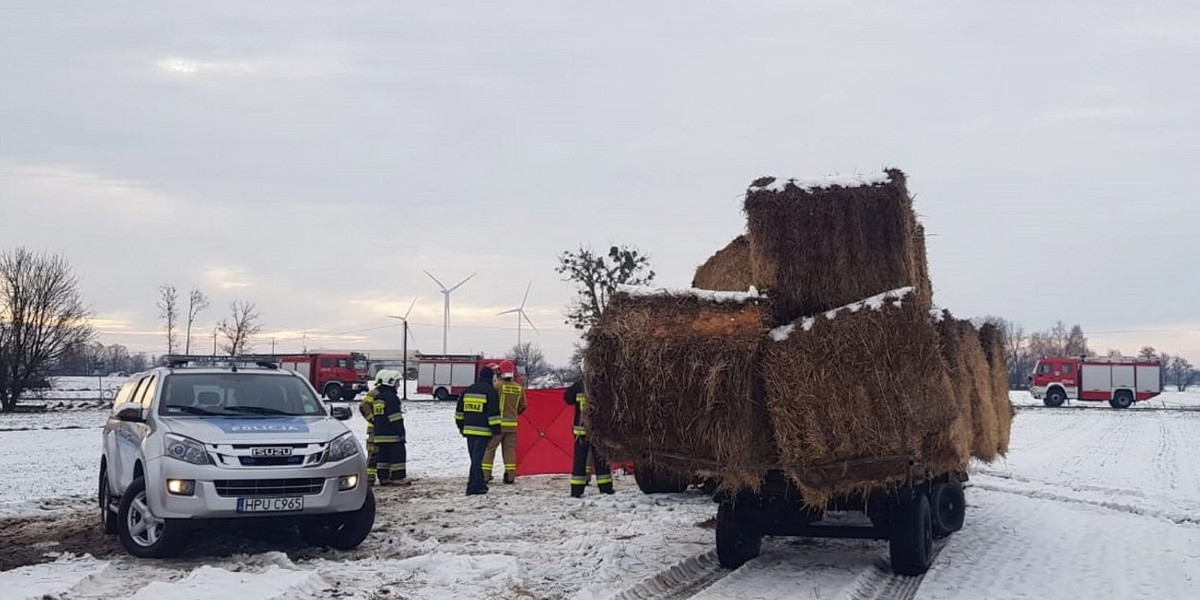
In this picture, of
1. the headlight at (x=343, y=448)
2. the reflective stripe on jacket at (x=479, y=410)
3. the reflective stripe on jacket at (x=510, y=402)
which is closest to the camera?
the headlight at (x=343, y=448)

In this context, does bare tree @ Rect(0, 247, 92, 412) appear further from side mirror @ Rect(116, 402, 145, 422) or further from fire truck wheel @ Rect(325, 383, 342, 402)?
side mirror @ Rect(116, 402, 145, 422)

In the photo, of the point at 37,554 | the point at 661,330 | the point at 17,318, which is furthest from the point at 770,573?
the point at 17,318

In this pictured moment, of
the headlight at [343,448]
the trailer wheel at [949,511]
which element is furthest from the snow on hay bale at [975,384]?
the headlight at [343,448]

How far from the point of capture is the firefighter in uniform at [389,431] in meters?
14.2

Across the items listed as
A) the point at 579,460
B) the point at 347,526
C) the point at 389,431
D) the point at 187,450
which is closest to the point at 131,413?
the point at 187,450

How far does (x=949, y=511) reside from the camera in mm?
10266

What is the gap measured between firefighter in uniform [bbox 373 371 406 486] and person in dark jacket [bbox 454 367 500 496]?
94 cm

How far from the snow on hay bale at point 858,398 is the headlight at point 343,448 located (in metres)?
3.67

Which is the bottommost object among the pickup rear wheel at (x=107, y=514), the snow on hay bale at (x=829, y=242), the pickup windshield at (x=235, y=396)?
the pickup rear wheel at (x=107, y=514)

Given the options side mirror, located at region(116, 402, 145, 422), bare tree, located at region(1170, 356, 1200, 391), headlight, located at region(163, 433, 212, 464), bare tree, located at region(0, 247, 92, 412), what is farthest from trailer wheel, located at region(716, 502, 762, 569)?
bare tree, located at region(1170, 356, 1200, 391)

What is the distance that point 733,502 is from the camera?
8.47 metres

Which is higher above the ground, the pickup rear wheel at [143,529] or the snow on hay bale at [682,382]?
the snow on hay bale at [682,382]

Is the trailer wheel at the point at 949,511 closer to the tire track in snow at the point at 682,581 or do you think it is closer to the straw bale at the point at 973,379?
the straw bale at the point at 973,379

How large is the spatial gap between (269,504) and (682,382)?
342 centimetres
